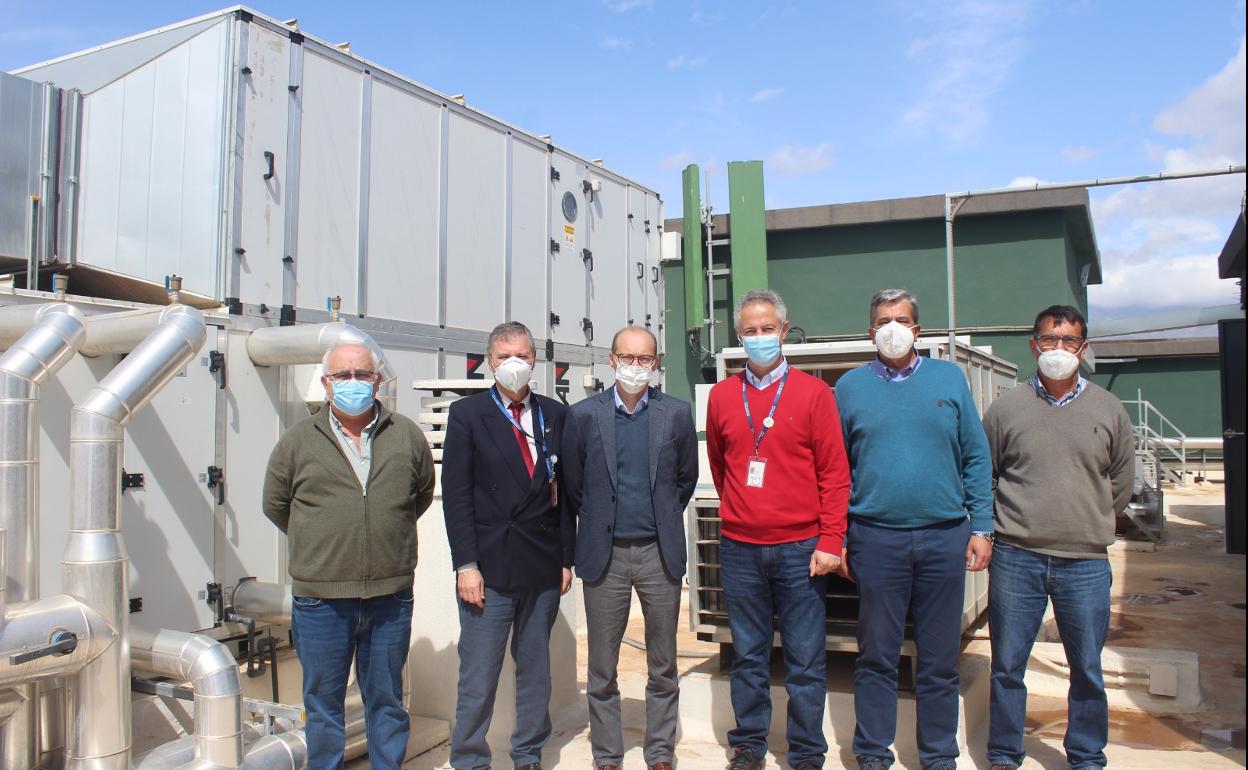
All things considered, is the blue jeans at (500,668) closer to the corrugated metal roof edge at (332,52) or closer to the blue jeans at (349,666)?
the blue jeans at (349,666)

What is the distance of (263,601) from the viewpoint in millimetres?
4168

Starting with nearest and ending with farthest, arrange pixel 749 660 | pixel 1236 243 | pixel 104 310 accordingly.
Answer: pixel 749 660 < pixel 104 310 < pixel 1236 243

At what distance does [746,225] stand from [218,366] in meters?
6.85

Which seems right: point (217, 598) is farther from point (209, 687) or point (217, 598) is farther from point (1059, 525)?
point (1059, 525)

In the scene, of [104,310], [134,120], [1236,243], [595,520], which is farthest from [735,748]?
[1236,243]

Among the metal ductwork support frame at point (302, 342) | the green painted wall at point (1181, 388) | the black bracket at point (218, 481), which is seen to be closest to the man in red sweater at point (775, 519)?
the metal ductwork support frame at point (302, 342)

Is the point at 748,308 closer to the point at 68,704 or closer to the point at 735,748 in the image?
the point at 735,748

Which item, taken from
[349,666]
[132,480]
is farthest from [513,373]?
[132,480]

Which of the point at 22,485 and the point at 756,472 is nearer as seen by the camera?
the point at 22,485

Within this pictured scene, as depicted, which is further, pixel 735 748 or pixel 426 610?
pixel 426 610

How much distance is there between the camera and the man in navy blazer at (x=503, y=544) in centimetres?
322

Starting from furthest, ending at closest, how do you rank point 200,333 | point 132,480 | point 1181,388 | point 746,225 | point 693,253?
1. point 1181,388
2. point 746,225
3. point 693,253
4. point 132,480
5. point 200,333

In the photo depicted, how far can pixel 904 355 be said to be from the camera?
3.27 metres

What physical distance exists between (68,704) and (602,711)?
189 cm
